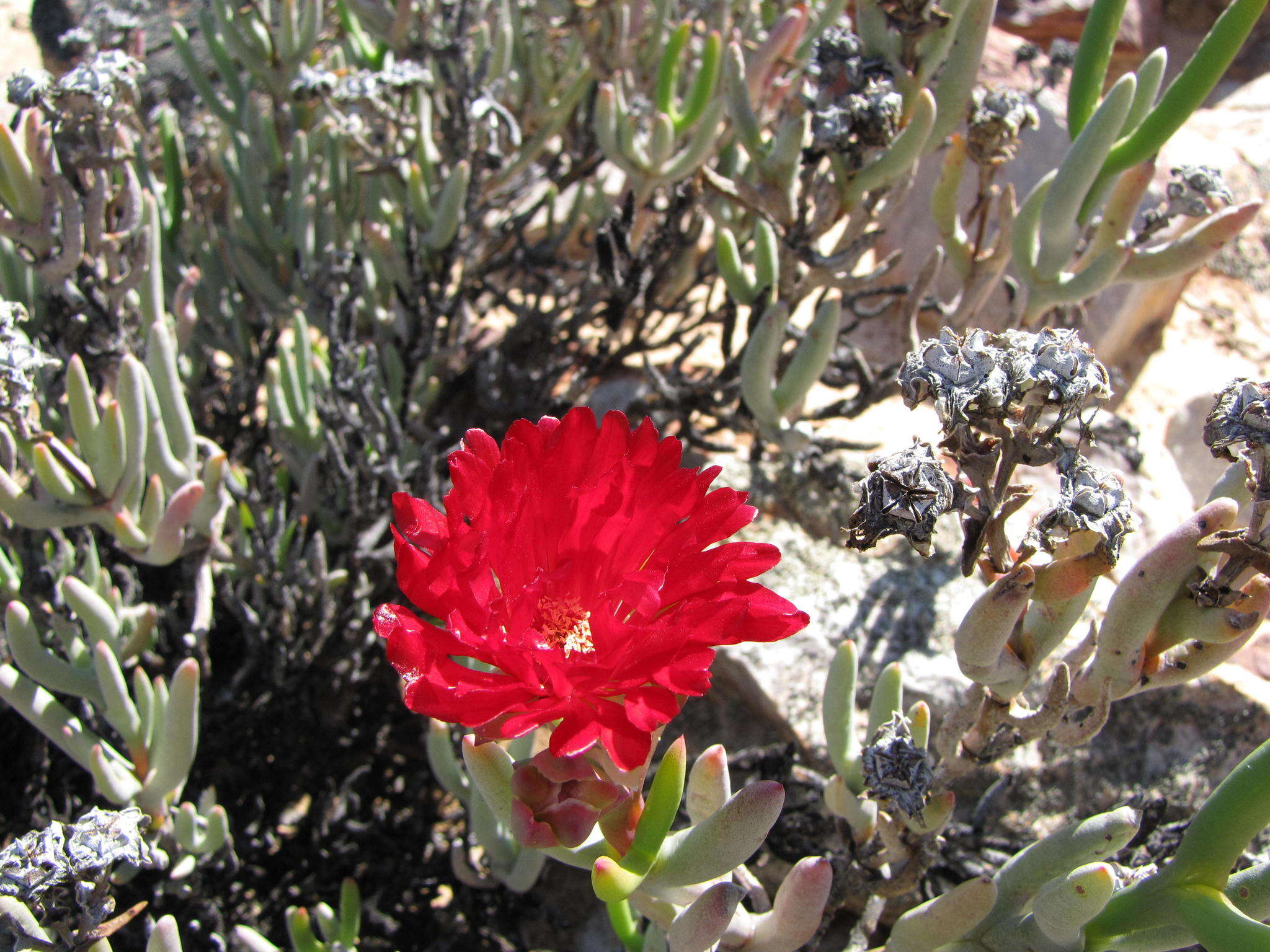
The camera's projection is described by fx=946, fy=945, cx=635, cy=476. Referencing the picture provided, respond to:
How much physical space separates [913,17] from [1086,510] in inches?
31.6

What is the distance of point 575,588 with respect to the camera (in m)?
0.91

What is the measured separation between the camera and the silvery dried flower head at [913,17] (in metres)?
1.24

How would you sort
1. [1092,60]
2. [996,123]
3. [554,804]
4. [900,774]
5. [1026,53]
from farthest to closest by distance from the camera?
[1026,53], [996,123], [1092,60], [900,774], [554,804]

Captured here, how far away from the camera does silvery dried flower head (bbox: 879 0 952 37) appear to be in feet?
4.08

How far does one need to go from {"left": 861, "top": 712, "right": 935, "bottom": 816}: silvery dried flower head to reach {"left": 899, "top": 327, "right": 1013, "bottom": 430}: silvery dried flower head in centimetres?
37

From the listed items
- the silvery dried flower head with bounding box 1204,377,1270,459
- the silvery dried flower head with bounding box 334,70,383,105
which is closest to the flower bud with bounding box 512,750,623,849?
the silvery dried flower head with bounding box 1204,377,1270,459

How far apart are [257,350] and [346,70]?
644 millimetres

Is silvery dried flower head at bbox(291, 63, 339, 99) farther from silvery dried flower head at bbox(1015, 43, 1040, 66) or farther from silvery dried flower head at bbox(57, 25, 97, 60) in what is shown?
silvery dried flower head at bbox(1015, 43, 1040, 66)

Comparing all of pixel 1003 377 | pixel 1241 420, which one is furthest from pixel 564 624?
pixel 1241 420

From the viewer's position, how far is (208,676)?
1.60 m

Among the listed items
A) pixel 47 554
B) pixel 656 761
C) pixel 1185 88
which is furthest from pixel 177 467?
pixel 1185 88

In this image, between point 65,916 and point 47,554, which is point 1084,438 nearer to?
point 65,916

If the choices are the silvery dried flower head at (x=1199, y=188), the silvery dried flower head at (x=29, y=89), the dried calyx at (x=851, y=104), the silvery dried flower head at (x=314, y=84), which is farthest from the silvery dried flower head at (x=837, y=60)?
the silvery dried flower head at (x=29, y=89)

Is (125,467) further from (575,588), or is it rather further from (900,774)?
(900,774)
